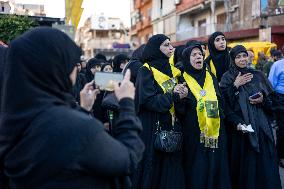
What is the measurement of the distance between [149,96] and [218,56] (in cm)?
154

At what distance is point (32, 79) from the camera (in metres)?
1.95

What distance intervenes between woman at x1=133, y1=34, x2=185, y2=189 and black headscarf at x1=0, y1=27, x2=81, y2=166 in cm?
266

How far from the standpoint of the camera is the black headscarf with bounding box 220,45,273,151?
4.97 metres

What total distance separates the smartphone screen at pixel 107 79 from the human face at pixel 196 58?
2.52 m

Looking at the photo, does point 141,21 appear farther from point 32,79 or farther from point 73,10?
point 32,79

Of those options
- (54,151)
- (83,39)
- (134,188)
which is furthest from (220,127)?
(83,39)

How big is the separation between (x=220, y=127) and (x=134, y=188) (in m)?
1.21

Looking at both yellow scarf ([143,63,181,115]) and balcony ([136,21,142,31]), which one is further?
balcony ([136,21,142,31])

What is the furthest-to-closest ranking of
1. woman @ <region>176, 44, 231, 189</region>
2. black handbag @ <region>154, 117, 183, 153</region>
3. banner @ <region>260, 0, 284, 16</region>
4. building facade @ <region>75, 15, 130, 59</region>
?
building facade @ <region>75, 15, 130, 59</region> < banner @ <region>260, 0, 284, 16</region> < woman @ <region>176, 44, 231, 189</region> < black handbag @ <region>154, 117, 183, 153</region>

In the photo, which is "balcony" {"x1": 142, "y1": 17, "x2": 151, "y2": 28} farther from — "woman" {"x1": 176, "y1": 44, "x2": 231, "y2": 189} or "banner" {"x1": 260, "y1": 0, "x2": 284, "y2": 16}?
"woman" {"x1": 176, "y1": 44, "x2": 231, "y2": 189}

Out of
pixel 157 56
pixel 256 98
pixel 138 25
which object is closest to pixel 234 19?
pixel 256 98

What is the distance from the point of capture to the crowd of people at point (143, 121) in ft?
6.40

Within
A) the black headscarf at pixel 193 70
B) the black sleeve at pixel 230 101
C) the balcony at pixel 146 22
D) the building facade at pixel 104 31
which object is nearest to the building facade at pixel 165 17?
the balcony at pixel 146 22

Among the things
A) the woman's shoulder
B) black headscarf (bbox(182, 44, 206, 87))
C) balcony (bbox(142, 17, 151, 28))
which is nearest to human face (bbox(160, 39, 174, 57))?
black headscarf (bbox(182, 44, 206, 87))
